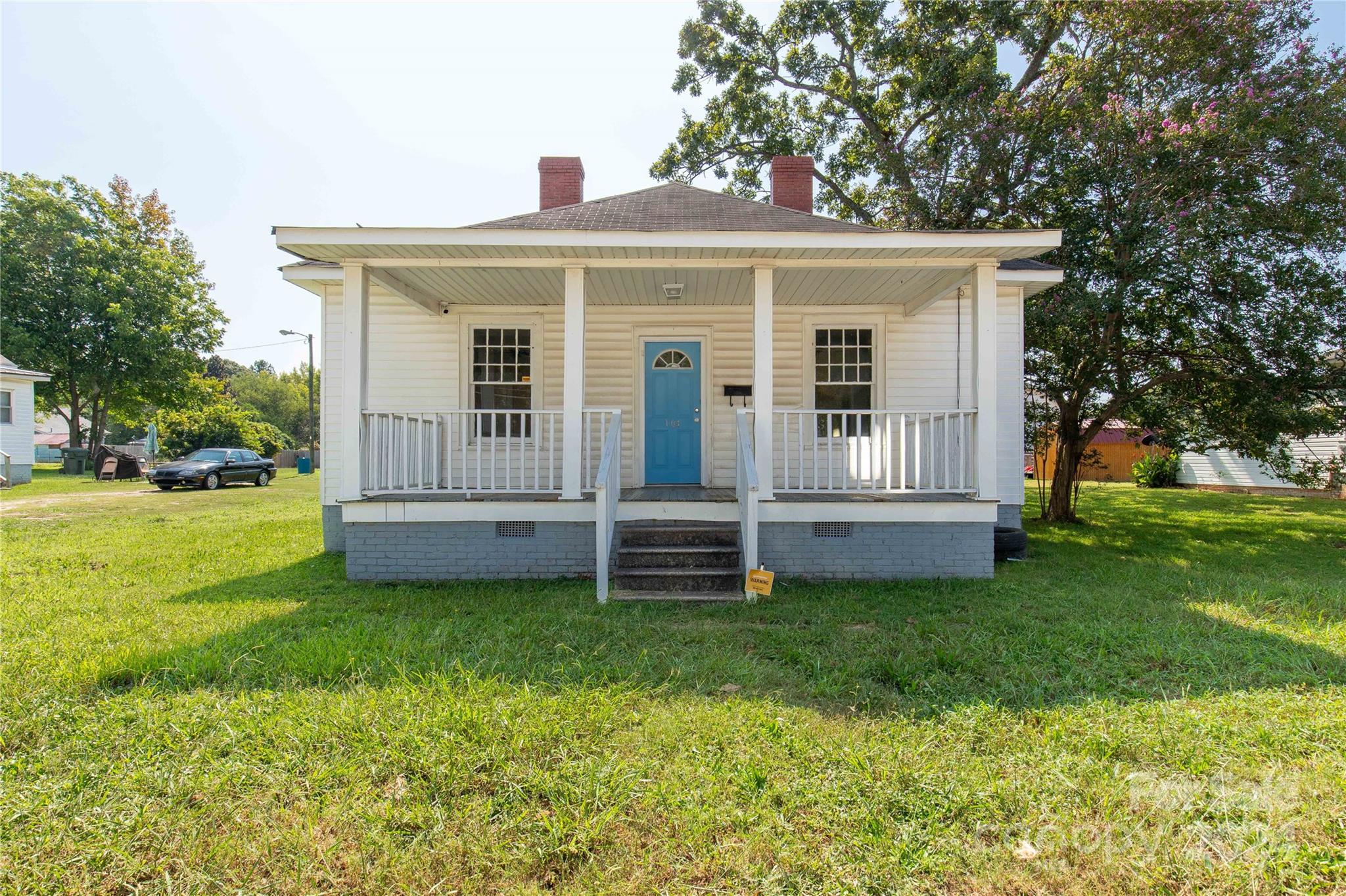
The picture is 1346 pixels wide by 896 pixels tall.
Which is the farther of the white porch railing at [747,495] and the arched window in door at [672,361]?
the arched window in door at [672,361]

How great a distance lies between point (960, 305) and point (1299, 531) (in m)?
6.96

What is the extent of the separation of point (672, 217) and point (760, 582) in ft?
12.4

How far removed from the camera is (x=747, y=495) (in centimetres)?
602

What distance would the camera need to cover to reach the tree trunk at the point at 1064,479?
10984mm

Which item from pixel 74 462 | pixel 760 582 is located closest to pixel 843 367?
pixel 760 582

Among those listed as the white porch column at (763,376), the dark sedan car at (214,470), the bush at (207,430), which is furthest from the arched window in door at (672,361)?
the bush at (207,430)

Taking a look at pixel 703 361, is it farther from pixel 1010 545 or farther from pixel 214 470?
pixel 214 470

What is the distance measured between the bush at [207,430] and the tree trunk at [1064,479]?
983 inches

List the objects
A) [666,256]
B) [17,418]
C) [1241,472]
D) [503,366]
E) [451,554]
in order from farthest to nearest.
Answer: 1. [17,418]
2. [1241,472]
3. [503,366]
4. [451,554]
5. [666,256]

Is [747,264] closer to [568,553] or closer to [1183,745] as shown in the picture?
[568,553]

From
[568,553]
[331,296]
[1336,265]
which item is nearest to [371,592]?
[568,553]

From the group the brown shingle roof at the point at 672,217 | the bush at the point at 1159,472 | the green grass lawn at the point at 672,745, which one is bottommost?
the green grass lawn at the point at 672,745

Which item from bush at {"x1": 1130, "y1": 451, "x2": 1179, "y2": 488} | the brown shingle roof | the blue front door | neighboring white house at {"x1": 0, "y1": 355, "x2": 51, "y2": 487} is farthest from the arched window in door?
neighboring white house at {"x1": 0, "y1": 355, "x2": 51, "y2": 487}

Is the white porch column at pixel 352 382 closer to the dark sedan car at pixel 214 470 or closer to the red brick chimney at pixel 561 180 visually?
the red brick chimney at pixel 561 180
